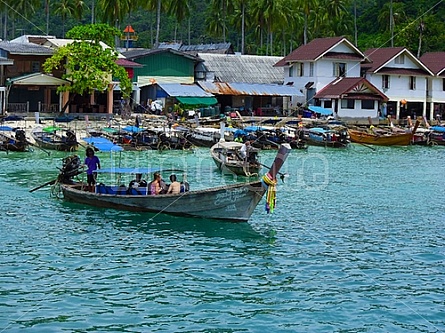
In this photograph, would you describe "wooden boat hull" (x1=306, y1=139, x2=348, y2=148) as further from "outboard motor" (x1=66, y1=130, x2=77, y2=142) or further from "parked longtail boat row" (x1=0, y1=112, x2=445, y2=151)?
"outboard motor" (x1=66, y1=130, x2=77, y2=142)

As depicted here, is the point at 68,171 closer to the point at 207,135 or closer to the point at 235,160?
the point at 235,160

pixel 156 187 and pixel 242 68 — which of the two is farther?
pixel 242 68

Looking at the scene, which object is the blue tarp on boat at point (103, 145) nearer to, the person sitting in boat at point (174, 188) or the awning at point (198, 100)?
the person sitting in boat at point (174, 188)

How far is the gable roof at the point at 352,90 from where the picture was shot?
65.0 m

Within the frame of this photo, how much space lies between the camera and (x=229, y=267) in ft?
67.5

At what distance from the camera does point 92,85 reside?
55.5m

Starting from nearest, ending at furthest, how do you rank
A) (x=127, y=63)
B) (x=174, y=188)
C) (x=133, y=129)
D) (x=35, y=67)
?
(x=174, y=188) < (x=133, y=129) < (x=35, y=67) < (x=127, y=63)

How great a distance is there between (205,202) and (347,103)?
42506 mm

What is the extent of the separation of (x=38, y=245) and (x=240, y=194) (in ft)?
20.6

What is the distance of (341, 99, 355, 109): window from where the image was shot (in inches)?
2591

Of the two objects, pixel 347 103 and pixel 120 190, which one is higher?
pixel 347 103

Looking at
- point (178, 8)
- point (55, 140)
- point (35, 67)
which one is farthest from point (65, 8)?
point (55, 140)

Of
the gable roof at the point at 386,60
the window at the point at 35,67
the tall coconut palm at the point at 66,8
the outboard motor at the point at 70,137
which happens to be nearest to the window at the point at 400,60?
the gable roof at the point at 386,60

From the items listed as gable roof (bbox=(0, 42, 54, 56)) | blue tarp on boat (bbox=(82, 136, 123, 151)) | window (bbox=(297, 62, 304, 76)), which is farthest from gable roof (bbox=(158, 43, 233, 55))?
blue tarp on boat (bbox=(82, 136, 123, 151))
